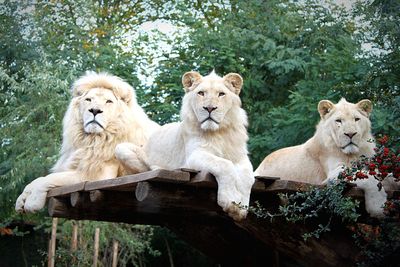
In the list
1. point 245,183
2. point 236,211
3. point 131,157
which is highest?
point 131,157

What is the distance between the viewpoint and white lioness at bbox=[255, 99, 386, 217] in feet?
20.8

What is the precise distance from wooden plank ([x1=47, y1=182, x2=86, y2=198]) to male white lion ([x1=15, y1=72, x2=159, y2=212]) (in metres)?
0.05

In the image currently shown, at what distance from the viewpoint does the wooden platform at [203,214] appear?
5.48 meters

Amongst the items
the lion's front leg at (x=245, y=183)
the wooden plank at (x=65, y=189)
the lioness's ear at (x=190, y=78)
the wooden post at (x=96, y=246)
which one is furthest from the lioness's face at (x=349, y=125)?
the wooden post at (x=96, y=246)

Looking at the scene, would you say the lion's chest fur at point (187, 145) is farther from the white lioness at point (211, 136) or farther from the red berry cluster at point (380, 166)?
A: the red berry cluster at point (380, 166)

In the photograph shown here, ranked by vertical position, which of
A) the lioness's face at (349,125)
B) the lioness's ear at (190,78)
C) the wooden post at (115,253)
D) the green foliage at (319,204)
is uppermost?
the lioness's ear at (190,78)

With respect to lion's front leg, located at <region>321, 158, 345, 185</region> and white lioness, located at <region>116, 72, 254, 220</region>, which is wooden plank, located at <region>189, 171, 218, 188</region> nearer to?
white lioness, located at <region>116, 72, 254, 220</region>

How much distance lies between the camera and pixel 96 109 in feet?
21.7

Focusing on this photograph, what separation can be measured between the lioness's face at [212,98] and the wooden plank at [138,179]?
1.92ft

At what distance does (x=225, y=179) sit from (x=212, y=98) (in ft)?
2.59

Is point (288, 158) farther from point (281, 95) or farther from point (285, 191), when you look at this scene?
point (281, 95)

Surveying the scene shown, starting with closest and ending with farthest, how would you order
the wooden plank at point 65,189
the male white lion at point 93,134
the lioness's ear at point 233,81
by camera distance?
the lioness's ear at point 233,81, the wooden plank at point 65,189, the male white lion at point 93,134

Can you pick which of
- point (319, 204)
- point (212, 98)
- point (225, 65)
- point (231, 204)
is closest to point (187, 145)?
point (212, 98)

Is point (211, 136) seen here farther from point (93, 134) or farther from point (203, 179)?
point (93, 134)
